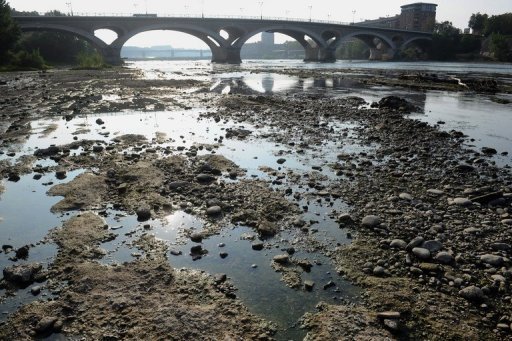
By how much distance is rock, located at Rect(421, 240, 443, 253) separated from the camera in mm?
5805

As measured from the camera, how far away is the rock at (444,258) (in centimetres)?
549

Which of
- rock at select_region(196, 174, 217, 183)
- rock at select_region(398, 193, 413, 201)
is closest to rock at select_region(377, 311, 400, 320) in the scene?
rock at select_region(398, 193, 413, 201)

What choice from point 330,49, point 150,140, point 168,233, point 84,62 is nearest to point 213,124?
point 150,140

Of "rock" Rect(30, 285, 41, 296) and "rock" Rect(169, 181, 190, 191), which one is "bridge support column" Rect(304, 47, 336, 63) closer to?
"rock" Rect(169, 181, 190, 191)

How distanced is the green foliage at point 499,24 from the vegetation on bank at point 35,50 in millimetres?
146579

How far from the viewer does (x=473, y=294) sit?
468cm

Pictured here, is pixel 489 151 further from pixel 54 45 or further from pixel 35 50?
pixel 54 45

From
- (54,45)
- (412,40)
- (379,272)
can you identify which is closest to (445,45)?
(412,40)

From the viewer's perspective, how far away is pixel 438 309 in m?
4.50

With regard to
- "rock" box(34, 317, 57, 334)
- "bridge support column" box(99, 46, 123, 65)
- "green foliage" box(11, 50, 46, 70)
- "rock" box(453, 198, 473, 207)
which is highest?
"bridge support column" box(99, 46, 123, 65)

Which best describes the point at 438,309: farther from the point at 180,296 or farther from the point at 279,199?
the point at 279,199

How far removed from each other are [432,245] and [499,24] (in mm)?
173024

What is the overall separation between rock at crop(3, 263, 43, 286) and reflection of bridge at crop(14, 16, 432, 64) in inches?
4210

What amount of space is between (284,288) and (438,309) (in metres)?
1.99
